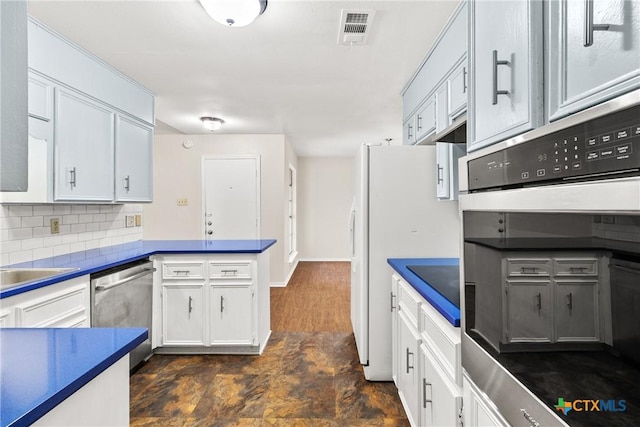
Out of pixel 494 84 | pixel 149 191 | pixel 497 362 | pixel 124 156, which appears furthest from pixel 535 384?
pixel 149 191

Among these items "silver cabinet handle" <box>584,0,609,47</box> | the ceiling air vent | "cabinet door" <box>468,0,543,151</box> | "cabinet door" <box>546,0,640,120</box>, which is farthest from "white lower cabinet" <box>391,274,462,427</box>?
the ceiling air vent

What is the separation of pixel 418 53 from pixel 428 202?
1.09 metres

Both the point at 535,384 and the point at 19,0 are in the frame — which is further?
the point at 535,384

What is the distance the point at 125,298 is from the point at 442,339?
2.16 metres

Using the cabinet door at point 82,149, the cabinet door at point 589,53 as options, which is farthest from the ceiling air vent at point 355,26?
the cabinet door at point 82,149

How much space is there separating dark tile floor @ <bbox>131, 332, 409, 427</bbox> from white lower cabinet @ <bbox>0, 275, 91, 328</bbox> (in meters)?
0.69

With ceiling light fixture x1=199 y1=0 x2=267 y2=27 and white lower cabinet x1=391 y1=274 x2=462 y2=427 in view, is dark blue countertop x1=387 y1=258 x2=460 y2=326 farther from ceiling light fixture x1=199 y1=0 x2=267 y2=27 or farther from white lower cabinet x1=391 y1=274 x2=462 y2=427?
ceiling light fixture x1=199 y1=0 x2=267 y2=27

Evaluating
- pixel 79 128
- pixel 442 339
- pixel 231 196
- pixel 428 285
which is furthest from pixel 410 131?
pixel 231 196

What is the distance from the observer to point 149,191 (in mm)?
3412

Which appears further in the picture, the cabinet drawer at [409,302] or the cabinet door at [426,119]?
the cabinet door at [426,119]

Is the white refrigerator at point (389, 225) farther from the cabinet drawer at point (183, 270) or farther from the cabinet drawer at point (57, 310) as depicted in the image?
the cabinet drawer at point (57, 310)

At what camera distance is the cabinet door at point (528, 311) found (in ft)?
2.39

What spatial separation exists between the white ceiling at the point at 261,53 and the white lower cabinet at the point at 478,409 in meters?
1.91

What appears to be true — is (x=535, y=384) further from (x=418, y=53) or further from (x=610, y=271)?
(x=418, y=53)
